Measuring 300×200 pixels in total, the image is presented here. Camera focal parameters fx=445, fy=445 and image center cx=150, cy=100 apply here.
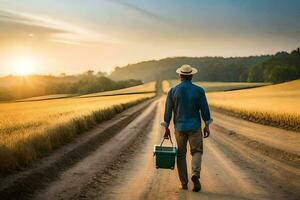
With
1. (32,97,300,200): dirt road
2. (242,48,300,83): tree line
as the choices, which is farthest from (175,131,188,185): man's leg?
(242,48,300,83): tree line

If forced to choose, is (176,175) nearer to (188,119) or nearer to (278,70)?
(188,119)

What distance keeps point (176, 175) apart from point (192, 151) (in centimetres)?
154

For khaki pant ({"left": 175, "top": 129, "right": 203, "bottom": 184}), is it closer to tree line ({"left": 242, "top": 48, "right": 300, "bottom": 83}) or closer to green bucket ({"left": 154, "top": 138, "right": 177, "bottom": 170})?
green bucket ({"left": 154, "top": 138, "right": 177, "bottom": 170})

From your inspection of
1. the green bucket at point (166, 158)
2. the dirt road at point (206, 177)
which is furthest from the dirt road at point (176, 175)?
the green bucket at point (166, 158)

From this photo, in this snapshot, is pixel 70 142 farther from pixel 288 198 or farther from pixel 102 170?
pixel 288 198

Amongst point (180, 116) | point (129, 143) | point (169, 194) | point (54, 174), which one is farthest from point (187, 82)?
point (129, 143)

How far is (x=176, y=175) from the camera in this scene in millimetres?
10648

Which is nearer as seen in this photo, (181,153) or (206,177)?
(181,153)

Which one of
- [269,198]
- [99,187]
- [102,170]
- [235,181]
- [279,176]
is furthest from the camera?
[102,170]

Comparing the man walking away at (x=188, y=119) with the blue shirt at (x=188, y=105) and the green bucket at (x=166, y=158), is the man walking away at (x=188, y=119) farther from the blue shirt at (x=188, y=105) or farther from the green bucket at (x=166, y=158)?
the green bucket at (x=166, y=158)

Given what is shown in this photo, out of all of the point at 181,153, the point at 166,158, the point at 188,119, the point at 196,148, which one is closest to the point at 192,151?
the point at 196,148

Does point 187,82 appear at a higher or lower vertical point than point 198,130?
higher

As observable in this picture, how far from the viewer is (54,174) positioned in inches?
424

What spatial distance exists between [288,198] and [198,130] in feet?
7.24
